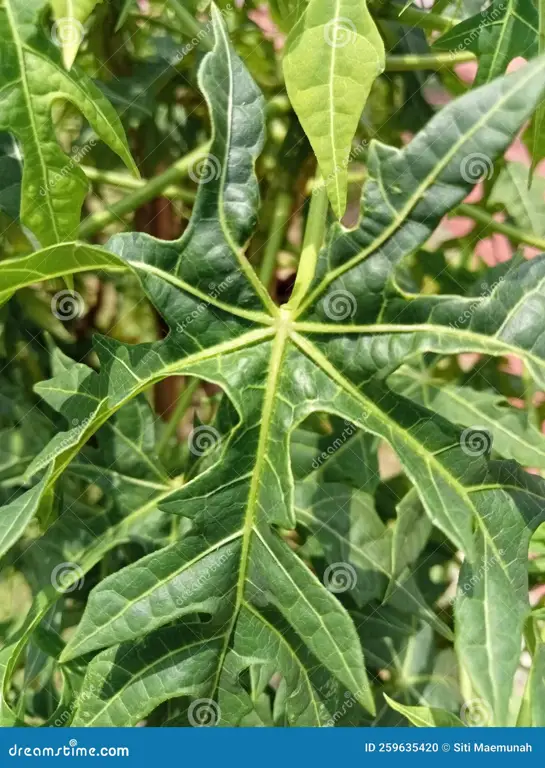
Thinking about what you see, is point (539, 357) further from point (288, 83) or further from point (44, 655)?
point (44, 655)

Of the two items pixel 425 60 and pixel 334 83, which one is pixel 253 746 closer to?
pixel 334 83

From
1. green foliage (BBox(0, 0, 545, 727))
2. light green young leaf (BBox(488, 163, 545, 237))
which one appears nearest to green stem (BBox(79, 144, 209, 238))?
green foliage (BBox(0, 0, 545, 727))

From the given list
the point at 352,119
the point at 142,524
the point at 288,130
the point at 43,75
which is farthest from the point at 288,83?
the point at 142,524

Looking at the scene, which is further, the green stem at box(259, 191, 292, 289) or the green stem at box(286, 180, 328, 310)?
the green stem at box(259, 191, 292, 289)

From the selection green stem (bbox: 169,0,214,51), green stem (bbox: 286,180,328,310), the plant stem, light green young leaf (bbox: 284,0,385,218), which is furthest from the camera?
the plant stem

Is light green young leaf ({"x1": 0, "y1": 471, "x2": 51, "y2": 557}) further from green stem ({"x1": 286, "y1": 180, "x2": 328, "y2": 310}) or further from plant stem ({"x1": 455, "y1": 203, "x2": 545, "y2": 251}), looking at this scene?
plant stem ({"x1": 455, "y1": 203, "x2": 545, "y2": 251})

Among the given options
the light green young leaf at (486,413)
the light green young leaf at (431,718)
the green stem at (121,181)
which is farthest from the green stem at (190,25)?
the light green young leaf at (431,718)

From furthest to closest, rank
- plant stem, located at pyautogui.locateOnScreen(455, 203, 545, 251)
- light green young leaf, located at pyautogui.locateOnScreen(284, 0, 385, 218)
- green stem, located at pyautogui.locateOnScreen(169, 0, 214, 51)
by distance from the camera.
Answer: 1. plant stem, located at pyautogui.locateOnScreen(455, 203, 545, 251)
2. green stem, located at pyautogui.locateOnScreen(169, 0, 214, 51)
3. light green young leaf, located at pyautogui.locateOnScreen(284, 0, 385, 218)
